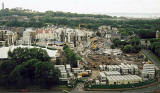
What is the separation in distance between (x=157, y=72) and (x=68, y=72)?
2292 millimetres

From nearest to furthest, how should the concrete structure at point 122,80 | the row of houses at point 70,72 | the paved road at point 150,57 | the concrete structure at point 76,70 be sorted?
the concrete structure at point 122,80 → the row of houses at point 70,72 → the concrete structure at point 76,70 → the paved road at point 150,57

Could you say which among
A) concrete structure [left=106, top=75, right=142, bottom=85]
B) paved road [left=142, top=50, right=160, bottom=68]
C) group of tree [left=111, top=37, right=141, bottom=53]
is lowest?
concrete structure [left=106, top=75, right=142, bottom=85]

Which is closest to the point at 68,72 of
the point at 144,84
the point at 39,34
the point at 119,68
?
the point at 119,68

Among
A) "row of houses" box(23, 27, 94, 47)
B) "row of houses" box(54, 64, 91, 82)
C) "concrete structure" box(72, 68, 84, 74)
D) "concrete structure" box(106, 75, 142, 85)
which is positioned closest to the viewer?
"concrete structure" box(106, 75, 142, 85)

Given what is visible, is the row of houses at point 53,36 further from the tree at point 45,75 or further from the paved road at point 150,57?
the tree at point 45,75

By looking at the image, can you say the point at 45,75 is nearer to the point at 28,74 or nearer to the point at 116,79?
the point at 28,74

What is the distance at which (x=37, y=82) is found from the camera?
562cm

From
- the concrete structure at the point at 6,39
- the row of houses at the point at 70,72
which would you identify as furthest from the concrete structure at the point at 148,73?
the concrete structure at the point at 6,39

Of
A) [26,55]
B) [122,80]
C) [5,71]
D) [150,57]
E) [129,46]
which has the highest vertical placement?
[26,55]

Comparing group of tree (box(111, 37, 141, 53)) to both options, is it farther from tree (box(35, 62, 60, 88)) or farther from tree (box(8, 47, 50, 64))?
tree (box(35, 62, 60, 88))

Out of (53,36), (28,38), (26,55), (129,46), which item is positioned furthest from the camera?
(53,36)

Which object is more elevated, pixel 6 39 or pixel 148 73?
pixel 6 39

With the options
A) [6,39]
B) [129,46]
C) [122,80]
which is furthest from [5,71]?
[129,46]

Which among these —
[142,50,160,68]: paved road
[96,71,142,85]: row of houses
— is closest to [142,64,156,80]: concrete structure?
[96,71,142,85]: row of houses
